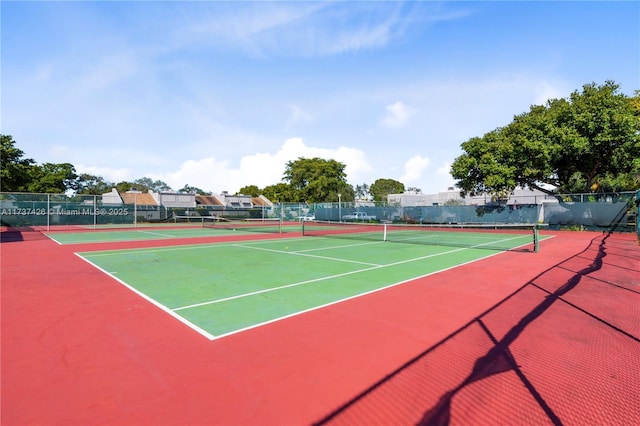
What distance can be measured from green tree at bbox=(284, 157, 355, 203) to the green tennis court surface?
5314 centimetres

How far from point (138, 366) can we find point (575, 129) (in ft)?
104

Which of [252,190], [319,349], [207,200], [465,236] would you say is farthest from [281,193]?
[319,349]

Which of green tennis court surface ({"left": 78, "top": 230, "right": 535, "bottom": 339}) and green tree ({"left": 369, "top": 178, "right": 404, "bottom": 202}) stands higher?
green tree ({"left": 369, "top": 178, "right": 404, "bottom": 202})

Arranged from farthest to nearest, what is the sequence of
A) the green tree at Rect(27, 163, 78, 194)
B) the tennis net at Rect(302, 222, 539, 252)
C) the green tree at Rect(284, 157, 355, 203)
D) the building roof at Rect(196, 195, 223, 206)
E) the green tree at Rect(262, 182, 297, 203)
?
1. the green tree at Rect(262, 182, 297, 203)
2. the building roof at Rect(196, 195, 223, 206)
3. the green tree at Rect(284, 157, 355, 203)
4. the green tree at Rect(27, 163, 78, 194)
5. the tennis net at Rect(302, 222, 539, 252)

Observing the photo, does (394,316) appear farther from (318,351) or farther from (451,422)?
(451,422)

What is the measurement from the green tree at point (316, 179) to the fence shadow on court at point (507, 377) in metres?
62.5

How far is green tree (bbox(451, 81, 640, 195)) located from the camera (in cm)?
2461

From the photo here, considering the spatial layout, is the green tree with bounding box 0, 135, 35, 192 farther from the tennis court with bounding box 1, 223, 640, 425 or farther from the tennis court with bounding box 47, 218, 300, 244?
the tennis court with bounding box 1, 223, 640, 425

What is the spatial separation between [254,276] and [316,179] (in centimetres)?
6079

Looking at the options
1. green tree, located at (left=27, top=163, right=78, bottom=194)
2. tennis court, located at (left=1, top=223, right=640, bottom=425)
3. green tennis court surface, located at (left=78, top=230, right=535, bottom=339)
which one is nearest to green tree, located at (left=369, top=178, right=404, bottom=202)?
green tree, located at (left=27, top=163, right=78, bottom=194)

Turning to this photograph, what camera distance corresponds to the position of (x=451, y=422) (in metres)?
3.10

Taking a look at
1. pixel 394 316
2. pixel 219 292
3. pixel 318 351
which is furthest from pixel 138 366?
pixel 394 316

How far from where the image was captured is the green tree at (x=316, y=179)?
68500 millimetres

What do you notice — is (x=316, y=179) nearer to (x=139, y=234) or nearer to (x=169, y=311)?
(x=139, y=234)
